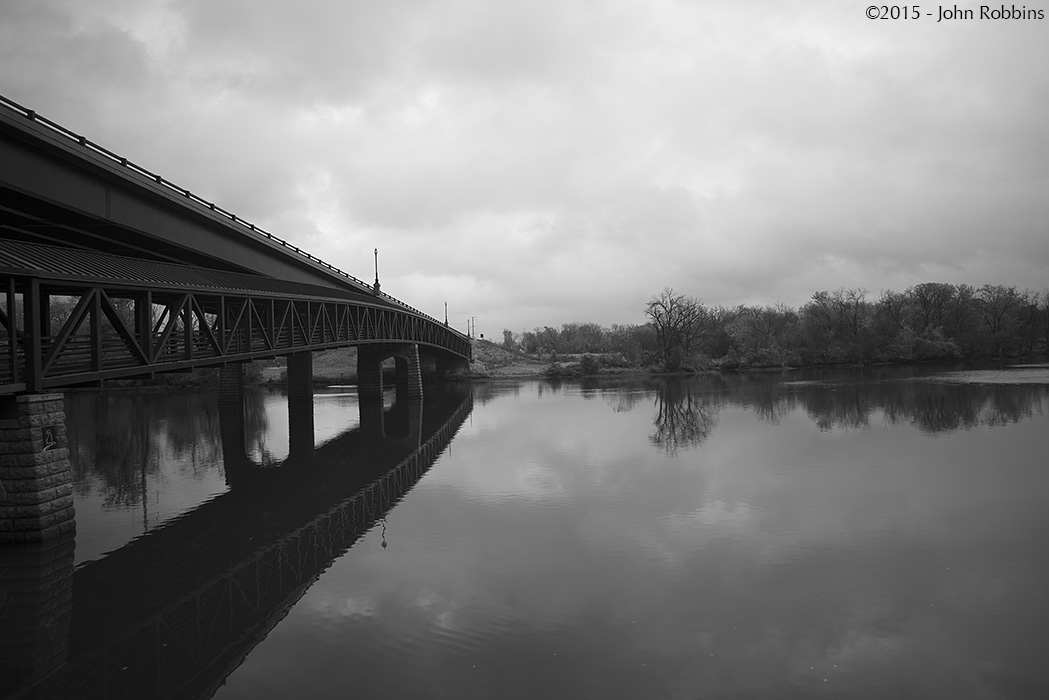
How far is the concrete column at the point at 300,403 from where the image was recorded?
34.0 meters

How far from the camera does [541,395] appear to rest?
5834 cm

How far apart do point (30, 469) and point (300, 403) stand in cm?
3399

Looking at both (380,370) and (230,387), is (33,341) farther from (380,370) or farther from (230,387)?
(380,370)

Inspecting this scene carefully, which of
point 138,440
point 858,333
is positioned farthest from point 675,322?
point 138,440

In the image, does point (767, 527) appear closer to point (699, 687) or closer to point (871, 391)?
point (699, 687)

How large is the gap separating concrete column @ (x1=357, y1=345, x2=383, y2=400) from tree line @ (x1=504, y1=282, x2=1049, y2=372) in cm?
4438

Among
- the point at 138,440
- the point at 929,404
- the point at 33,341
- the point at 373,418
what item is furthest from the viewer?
the point at 373,418

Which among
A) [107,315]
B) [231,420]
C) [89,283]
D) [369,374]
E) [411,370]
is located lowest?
[231,420]

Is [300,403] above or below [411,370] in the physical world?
below

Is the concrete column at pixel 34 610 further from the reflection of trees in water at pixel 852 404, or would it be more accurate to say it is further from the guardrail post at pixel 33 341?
the reflection of trees in water at pixel 852 404

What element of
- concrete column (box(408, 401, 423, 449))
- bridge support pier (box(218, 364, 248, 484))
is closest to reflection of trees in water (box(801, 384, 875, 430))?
concrete column (box(408, 401, 423, 449))

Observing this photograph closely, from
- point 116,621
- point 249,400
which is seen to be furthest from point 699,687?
point 249,400

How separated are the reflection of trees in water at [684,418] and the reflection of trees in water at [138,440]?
1911 centimetres

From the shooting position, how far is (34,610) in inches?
435
